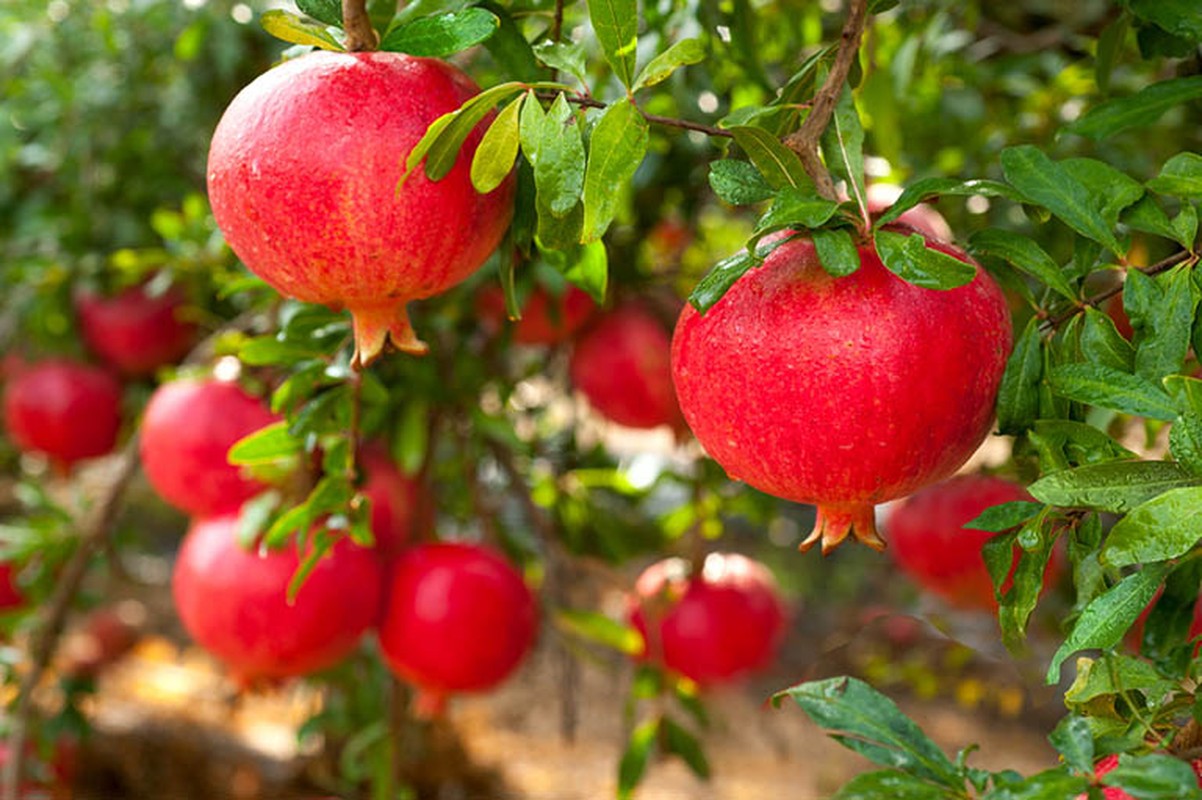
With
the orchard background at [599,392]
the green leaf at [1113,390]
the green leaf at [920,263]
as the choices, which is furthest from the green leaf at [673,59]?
the green leaf at [1113,390]

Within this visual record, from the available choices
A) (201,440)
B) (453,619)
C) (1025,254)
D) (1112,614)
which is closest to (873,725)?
(1112,614)

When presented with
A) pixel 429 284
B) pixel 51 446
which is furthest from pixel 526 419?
pixel 429 284

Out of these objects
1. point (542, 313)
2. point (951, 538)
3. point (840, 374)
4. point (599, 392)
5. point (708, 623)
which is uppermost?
point (840, 374)

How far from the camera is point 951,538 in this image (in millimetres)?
1325

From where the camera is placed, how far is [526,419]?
5.61ft

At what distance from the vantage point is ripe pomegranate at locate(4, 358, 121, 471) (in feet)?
5.32

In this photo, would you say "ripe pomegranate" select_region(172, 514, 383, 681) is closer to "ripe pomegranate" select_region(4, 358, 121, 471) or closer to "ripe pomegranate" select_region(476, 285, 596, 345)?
"ripe pomegranate" select_region(476, 285, 596, 345)

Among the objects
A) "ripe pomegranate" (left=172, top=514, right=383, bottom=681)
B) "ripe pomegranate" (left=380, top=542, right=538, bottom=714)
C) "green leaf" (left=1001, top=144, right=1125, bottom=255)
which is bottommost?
"ripe pomegranate" (left=380, top=542, right=538, bottom=714)

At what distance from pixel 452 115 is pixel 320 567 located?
62 cm

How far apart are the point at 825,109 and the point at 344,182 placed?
23cm

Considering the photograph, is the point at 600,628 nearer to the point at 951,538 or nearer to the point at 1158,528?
the point at 951,538

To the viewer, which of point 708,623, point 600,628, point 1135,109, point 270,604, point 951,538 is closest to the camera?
point 1135,109

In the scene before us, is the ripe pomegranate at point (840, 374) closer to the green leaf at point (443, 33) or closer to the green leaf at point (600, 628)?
the green leaf at point (443, 33)

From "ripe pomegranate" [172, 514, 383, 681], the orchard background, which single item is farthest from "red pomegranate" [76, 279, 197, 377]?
"ripe pomegranate" [172, 514, 383, 681]
